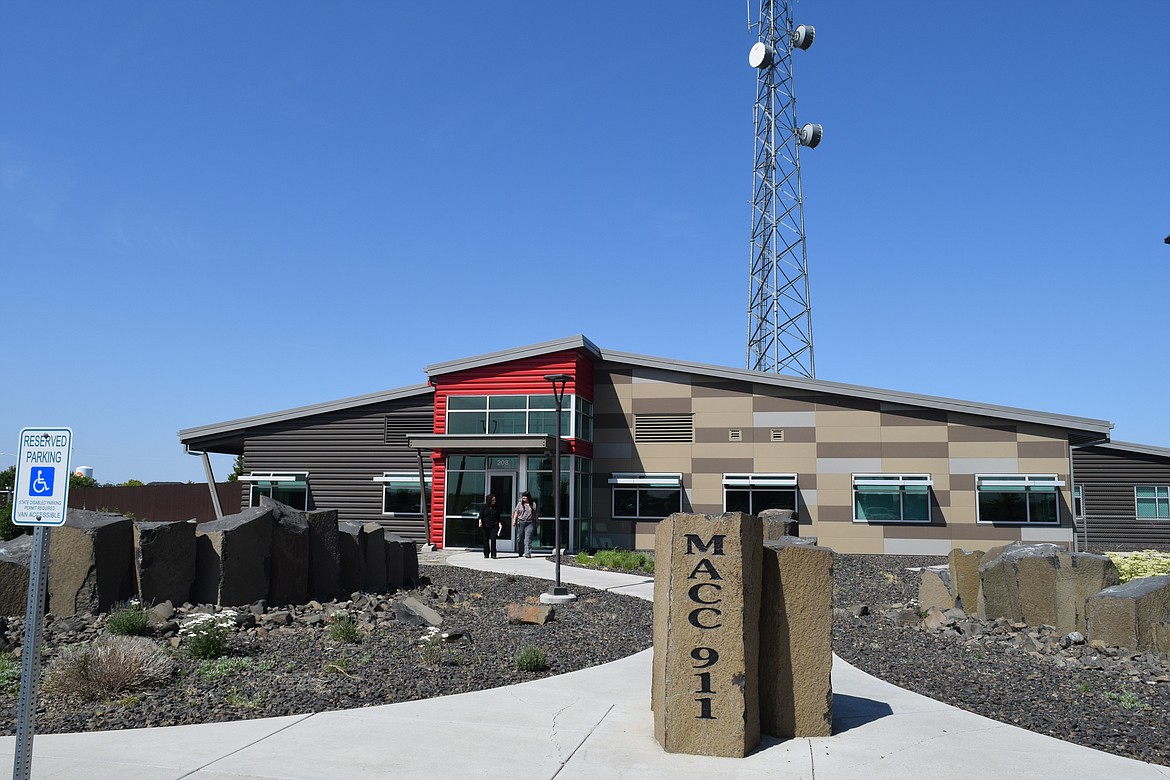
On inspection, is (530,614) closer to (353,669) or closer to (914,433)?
(353,669)

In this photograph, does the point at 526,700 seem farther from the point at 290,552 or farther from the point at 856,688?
the point at 290,552

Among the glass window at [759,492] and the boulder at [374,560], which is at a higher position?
the glass window at [759,492]

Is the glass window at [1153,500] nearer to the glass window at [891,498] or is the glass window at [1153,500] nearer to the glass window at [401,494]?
the glass window at [891,498]

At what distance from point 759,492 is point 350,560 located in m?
15.9

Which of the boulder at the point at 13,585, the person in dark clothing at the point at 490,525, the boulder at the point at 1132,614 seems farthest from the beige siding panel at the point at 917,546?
the boulder at the point at 13,585

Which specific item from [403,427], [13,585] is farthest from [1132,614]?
[403,427]

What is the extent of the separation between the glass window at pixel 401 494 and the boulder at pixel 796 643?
23083 millimetres

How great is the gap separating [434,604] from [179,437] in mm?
21500

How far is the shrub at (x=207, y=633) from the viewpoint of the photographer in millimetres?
8852

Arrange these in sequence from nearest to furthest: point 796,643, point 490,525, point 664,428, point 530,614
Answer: point 796,643, point 530,614, point 490,525, point 664,428

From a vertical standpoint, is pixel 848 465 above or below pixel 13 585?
above

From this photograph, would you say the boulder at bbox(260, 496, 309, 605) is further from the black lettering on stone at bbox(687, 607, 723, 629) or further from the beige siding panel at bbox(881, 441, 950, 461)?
the beige siding panel at bbox(881, 441, 950, 461)

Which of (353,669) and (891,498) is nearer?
(353,669)

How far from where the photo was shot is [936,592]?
14.5 m
